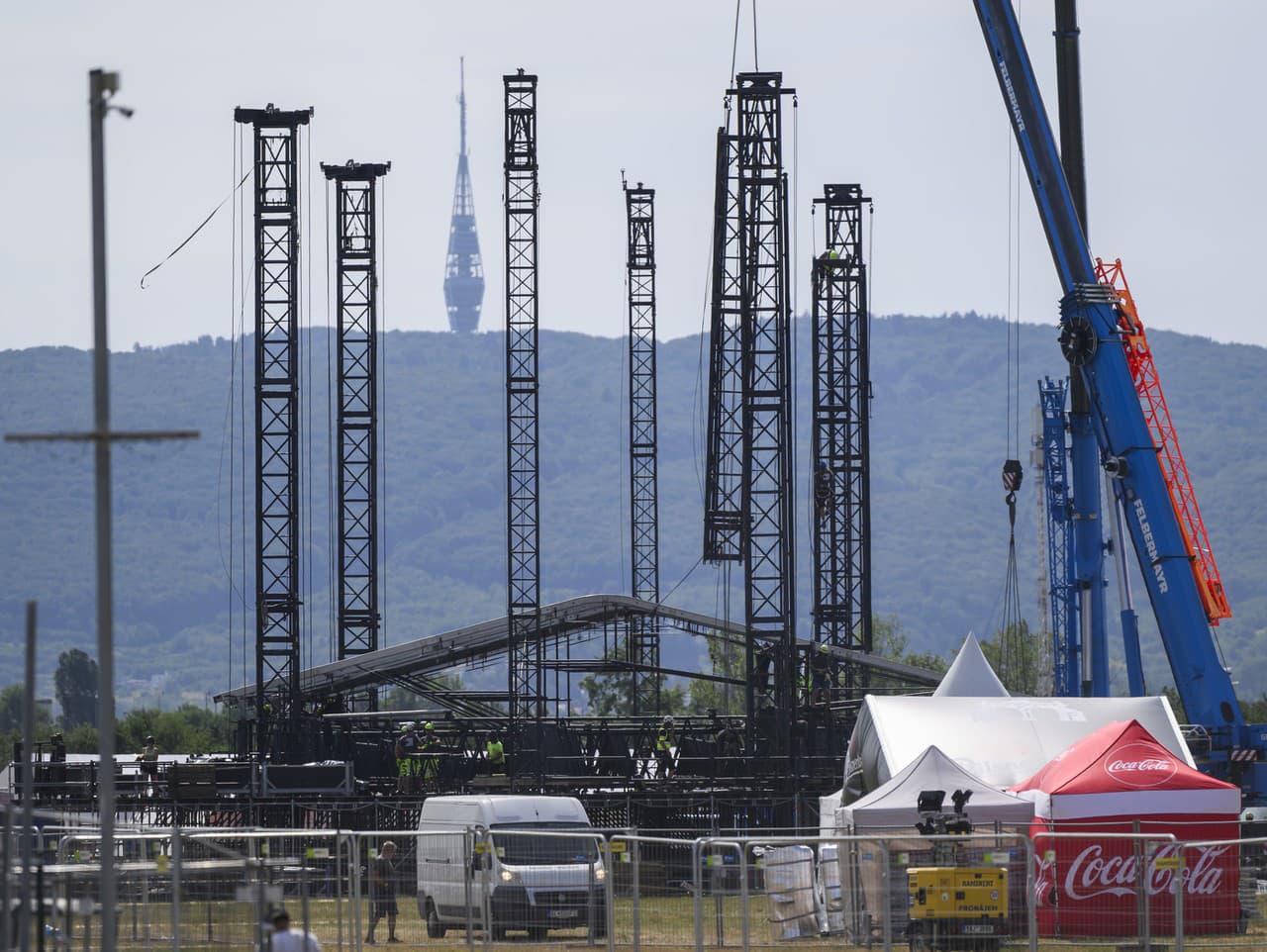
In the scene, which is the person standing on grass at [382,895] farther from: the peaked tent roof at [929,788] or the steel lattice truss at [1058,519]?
the steel lattice truss at [1058,519]

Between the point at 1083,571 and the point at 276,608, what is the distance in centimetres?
2089

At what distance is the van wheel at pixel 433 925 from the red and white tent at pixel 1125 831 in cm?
695

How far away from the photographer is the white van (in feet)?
72.2

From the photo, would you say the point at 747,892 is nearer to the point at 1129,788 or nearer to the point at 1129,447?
the point at 1129,788

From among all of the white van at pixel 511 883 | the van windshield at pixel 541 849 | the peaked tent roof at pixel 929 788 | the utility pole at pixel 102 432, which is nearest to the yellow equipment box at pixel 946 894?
the white van at pixel 511 883

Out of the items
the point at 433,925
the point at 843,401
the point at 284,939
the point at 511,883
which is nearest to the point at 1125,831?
the point at 511,883

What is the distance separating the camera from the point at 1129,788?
2486 cm

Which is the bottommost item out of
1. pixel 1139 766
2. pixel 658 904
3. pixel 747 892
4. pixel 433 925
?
pixel 433 925

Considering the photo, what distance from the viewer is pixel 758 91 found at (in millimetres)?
48344

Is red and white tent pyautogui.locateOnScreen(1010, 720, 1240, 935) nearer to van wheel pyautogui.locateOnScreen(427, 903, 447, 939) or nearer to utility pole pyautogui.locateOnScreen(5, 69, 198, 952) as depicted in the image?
van wheel pyautogui.locateOnScreen(427, 903, 447, 939)

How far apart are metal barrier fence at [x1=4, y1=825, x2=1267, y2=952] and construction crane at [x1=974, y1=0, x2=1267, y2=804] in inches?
384

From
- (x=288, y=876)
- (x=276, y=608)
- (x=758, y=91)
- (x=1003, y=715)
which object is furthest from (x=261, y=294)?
(x=288, y=876)

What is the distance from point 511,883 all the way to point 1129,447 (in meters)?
16.4

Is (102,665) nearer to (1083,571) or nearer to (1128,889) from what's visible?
(1128,889)
